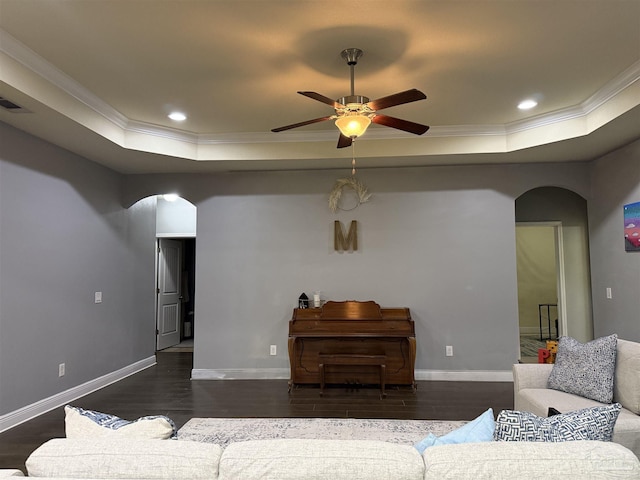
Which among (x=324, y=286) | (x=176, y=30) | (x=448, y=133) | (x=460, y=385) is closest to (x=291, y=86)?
(x=176, y=30)

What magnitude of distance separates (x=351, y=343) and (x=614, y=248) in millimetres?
3075

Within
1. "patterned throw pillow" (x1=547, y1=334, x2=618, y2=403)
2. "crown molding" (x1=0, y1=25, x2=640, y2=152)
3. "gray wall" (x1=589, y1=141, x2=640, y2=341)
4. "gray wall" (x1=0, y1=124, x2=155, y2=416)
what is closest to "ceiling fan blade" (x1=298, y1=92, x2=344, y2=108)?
"crown molding" (x1=0, y1=25, x2=640, y2=152)

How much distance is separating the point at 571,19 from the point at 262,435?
3659 millimetres

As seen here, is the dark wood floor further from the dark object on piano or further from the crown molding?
the crown molding

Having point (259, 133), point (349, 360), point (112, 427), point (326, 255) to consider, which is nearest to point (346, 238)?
point (326, 255)

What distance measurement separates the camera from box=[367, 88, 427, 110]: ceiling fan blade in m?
2.64

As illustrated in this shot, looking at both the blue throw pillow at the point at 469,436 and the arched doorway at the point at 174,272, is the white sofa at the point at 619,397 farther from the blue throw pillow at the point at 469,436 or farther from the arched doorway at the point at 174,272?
the arched doorway at the point at 174,272

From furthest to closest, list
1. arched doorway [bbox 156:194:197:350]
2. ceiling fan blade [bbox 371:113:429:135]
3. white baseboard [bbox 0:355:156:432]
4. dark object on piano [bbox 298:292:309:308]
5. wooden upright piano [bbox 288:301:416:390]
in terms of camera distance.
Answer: arched doorway [bbox 156:194:197:350] → dark object on piano [bbox 298:292:309:308] → wooden upright piano [bbox 288:301:416:390] → white baseboard [bbox 0:355:156:432] → ceiling fan blade [bbox 371:113:429:135]

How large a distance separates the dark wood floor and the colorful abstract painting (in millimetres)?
1958

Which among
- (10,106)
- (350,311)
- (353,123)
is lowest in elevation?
(350,311)

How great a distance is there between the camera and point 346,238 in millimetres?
5395

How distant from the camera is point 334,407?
4129 millimetres

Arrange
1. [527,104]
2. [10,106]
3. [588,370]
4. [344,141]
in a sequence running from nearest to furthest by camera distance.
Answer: [588,370] → [10,106] → [344,141] → [527,104]

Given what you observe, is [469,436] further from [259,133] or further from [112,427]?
[259,133]
